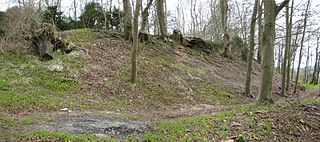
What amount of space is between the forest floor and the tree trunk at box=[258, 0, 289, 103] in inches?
22.1

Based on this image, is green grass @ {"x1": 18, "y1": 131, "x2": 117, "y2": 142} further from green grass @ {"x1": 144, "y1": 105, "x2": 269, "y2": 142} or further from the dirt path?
green grass @ {"x1": 144, "y1": 105, "x2": 269, "y2": 142}

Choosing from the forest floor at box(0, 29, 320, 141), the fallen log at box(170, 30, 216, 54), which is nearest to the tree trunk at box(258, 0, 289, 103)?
the forest floor at box(0, 29, 320, 141)

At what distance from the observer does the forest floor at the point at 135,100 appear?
22.1ft

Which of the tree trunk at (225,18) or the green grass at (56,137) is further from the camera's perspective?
the tree trunk at (225,18)

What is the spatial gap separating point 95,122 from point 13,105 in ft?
10.4

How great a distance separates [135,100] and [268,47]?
229 inches

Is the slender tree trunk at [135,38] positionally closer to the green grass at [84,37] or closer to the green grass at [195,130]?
the green grass at [84,37]

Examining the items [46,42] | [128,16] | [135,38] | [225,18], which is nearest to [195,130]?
[135,38]

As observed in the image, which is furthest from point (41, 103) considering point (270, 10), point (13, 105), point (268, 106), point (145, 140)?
point (270, 10)

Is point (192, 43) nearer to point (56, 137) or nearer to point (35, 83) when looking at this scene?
point (35, 83)

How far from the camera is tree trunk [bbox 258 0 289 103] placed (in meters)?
9.23

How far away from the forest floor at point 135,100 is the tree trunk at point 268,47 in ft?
1.84

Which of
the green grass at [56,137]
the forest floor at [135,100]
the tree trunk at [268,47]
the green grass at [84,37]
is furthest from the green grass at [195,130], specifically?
the green grass at [84,37]

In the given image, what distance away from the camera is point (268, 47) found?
9422 mm
